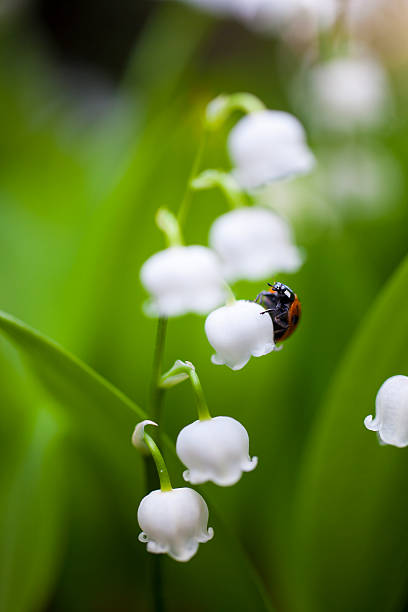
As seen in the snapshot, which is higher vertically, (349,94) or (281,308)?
(349,94)

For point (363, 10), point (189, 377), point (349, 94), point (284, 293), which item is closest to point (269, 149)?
point (284, 293)

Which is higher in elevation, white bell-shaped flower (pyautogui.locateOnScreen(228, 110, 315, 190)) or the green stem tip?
white bell-shaped flower (pyautogui.locateOnScreen(228, 110, 315, 190))

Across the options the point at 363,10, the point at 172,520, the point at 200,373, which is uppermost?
the point at 363,10

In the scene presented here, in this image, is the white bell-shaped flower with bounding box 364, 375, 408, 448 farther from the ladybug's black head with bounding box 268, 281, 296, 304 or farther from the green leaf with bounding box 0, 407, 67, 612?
the green leaf with bounding box 0, 407, 67, 612

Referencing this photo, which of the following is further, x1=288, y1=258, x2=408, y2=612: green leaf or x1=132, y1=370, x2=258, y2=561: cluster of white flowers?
x1=288, y1=258, x2=408, y2=612: green leaf

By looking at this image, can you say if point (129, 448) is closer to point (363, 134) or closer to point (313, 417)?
point (313, 417)

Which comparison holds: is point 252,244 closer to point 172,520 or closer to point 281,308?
point 281,308

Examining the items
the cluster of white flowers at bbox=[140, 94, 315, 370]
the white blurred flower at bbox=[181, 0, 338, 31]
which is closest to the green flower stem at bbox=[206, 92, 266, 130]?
the cluster of white flowers at bbox=[140, 94, 315, 370]

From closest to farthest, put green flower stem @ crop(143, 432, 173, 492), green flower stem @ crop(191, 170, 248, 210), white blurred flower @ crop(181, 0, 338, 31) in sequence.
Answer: green flower stem @ crop(143, 432, 173, 492)
green flower stem @ crop(191, 170, 248, 210)
white blurred flower @ crop(181, 0, 338, 31)
